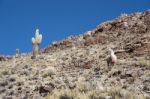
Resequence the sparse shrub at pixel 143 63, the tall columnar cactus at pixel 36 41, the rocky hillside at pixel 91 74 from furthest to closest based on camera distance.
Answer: the tall columnar cactus at pixel 36 41 → the sparse shrub at pixel 143 63 → the rocky hillside at pixel 91 74

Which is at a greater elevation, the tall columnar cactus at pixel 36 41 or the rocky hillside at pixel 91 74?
the tall columnar cactus at pixel 36 41

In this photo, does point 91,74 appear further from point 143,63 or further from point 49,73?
point 143,63

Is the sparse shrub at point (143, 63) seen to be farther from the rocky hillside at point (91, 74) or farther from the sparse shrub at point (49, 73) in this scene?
the sparse shrub at point (49, 73)

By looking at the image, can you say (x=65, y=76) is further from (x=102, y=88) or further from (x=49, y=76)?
(x=102, y=88)

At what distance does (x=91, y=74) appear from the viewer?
19.2 metres

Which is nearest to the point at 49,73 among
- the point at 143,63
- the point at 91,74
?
the point at 91,74

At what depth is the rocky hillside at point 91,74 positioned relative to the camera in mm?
15602

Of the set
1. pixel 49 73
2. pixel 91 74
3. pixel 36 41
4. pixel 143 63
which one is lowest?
pixel 91 74

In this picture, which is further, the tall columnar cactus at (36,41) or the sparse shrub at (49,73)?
the tall columnar cactus at (36,41)

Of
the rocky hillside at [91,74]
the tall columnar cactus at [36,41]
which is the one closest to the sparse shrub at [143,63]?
the rocky hillside at [91,74]

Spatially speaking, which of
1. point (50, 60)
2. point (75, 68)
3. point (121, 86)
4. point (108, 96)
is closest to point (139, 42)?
point (75, 68)

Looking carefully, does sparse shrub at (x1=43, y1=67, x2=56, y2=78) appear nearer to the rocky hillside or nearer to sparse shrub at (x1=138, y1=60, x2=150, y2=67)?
the rocky hillside

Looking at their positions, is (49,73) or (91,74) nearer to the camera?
(91,74)

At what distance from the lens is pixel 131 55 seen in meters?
21.1
